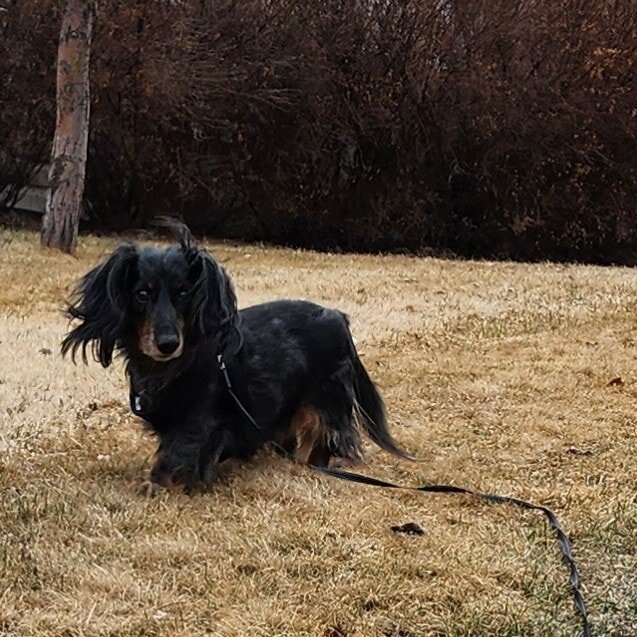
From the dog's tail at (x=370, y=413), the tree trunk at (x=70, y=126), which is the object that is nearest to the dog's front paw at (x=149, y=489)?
the dog's tail at (x=370, y=413)

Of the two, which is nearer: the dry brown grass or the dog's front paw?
the dry brown grass

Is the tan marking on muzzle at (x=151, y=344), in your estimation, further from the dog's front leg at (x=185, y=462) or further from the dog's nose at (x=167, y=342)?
the dog's front leg at (x=185, y=462)

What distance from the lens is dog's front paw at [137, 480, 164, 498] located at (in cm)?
342

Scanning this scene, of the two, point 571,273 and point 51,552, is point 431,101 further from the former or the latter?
point 51,552

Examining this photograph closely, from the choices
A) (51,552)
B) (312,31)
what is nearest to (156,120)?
(312,31)

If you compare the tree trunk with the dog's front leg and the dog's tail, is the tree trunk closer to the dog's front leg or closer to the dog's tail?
the dog's tail

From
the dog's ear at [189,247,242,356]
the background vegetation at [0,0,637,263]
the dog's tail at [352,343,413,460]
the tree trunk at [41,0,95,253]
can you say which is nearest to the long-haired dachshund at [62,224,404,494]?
the dog's ear at [189,247,242,356]

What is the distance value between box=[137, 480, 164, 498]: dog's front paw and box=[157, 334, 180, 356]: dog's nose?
1.65 ft

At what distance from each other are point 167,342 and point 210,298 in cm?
28

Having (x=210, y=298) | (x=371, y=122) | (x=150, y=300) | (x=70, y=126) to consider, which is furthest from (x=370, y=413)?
(x=371, y=122)

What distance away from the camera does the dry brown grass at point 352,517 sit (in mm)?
2604

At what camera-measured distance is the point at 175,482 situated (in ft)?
11.3

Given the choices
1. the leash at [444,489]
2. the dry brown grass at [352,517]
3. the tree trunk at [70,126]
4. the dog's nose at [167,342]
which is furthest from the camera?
the tree trunk at [70,126]

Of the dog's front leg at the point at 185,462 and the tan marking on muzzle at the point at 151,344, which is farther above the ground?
the tan marking on muzzle at the point at 151,344
